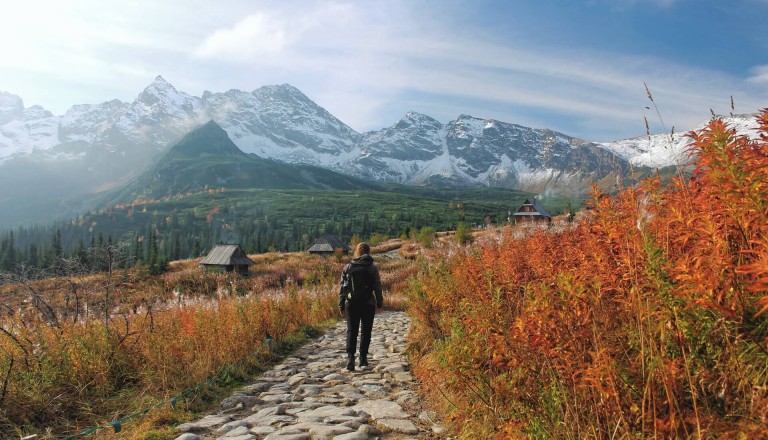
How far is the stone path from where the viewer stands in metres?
4.68

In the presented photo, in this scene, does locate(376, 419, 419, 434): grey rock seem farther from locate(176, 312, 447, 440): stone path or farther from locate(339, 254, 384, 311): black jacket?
locate(339, 254, 384, 311): black jacket

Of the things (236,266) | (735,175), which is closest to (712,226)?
(735,175)

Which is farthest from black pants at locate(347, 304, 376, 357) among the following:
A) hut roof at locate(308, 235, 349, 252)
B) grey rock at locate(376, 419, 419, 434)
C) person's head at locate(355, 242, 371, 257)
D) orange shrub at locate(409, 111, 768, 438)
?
hut roof at locate(308, 235, 349, 252)

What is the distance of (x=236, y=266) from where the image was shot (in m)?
47.9

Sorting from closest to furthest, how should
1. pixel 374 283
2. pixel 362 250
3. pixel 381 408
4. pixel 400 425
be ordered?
1. pixel 400 425
2. pixel 381 408
3. pixel 374 283
4. pixel 362 250

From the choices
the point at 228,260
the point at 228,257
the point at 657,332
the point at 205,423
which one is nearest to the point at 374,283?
the point at 205,423

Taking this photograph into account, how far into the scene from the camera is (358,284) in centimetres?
823

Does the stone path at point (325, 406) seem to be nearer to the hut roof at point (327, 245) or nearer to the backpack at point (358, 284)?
the backpack at point (358, 284)

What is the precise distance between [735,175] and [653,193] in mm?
1273

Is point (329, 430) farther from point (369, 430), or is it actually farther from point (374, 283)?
point (374, 283)

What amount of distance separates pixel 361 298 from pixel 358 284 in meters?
0.25

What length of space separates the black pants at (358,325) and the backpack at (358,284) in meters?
0.14

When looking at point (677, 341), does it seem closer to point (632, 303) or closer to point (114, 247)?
point (632, 303)

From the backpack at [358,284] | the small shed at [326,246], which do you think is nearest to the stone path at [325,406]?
the backpack at [358,284]
